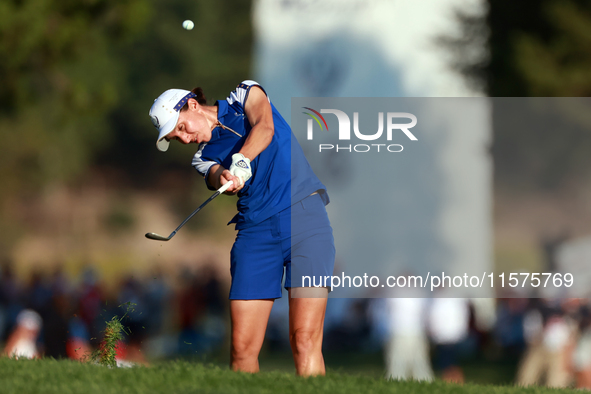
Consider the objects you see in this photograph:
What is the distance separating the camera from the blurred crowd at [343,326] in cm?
806

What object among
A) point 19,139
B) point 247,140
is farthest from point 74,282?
point 247,140

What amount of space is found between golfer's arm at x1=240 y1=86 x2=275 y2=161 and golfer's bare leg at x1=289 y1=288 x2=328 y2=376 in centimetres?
67

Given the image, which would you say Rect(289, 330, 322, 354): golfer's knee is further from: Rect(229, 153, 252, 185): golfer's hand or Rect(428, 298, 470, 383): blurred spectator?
Rect(428, 298, 470, 383): blurred spectator

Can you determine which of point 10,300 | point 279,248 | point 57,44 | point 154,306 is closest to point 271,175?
point 279,248

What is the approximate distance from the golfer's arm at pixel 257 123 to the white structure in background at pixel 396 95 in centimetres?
408

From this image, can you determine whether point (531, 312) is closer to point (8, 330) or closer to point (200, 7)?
point (8, 330)

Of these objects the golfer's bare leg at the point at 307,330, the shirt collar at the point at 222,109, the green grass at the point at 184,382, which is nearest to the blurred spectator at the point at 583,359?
the green grass at the point at 184,382

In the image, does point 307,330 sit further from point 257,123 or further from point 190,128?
point 190,128

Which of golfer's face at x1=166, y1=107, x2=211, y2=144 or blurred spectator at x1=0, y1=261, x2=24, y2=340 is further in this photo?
blurred spectator at x1=0, y1=261, x2=24, y2=340

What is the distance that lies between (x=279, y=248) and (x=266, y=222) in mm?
139

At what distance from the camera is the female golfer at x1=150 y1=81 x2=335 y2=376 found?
10.5 feet

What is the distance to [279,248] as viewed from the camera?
334 cm

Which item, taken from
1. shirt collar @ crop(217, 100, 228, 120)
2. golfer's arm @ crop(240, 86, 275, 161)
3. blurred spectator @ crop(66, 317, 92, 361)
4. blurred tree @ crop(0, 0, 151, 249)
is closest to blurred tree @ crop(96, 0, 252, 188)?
blurred tree @ crop(0, 0, 151, 249)

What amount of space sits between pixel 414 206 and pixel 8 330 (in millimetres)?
8736
